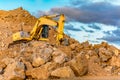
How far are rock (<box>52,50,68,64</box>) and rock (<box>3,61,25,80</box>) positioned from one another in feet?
14.4

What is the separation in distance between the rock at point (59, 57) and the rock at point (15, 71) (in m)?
4.38

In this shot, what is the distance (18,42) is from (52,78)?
13963mm

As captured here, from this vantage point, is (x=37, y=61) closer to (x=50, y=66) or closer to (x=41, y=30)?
(x=50, y=66)

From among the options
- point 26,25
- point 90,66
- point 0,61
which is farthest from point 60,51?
point 26,25

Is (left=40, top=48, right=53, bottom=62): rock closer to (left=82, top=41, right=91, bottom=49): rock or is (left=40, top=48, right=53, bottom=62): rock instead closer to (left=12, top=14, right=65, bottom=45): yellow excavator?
(left=12, top=14, right=65, bottom=45): yellow excavator

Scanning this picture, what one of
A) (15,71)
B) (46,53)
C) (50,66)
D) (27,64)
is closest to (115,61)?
(46,53)

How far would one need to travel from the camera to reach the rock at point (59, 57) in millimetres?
37825

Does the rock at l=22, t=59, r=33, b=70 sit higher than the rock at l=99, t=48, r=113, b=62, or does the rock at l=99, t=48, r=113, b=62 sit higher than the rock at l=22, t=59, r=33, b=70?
the rock at l=99, t=48, r=113, b=62

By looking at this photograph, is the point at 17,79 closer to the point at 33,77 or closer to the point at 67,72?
the point at 33,77

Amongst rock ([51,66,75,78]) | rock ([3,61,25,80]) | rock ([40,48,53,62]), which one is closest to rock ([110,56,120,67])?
rock ([40,48,53,62])

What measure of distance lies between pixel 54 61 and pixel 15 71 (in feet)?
19.0

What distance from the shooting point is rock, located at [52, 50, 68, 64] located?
37825mm

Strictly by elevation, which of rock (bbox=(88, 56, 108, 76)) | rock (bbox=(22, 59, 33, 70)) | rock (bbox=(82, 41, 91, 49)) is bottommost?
rock (bbox=(88, 56, 108, 76))

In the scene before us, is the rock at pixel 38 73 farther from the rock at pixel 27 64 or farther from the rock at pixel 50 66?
the rock at pixel 27 64
